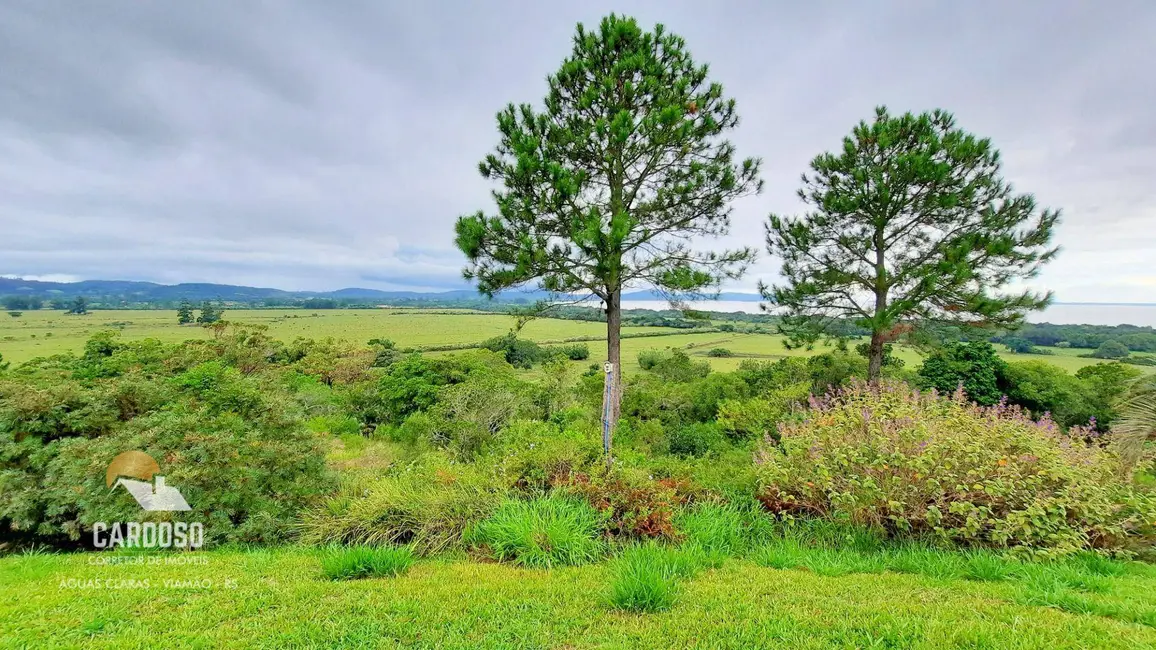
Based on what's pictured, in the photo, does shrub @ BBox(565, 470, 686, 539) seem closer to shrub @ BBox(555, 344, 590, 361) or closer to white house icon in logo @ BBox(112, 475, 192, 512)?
white house icon in logo @ BBox(112, 475, 192, 512)

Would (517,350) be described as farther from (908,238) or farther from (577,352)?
(908,238)

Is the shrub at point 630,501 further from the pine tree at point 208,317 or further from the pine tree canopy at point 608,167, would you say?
the pine tree at point 208,317

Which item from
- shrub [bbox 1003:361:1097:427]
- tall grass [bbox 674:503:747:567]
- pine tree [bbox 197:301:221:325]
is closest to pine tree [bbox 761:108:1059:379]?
shrub [bbox 1003:361:1097:427]

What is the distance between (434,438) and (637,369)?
608 inches

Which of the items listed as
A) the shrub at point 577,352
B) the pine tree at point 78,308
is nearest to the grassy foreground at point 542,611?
the shrub at point 577,352

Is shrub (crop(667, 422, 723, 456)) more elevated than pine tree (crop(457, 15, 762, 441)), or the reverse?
pine tree (crop(457, 15, 762, 441))

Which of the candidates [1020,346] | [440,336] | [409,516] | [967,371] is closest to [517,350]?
[440,336]

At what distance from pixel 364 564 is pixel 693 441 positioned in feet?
33.5

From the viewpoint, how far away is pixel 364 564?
3.32m

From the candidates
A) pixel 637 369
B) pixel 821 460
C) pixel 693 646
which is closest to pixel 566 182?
pixel 821 460

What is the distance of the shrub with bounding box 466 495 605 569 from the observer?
144 inches

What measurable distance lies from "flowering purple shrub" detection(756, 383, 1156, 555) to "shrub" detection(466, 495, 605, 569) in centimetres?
219

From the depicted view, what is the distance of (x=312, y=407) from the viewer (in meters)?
14.8

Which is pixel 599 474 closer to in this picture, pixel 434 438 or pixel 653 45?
pixel 434 438
